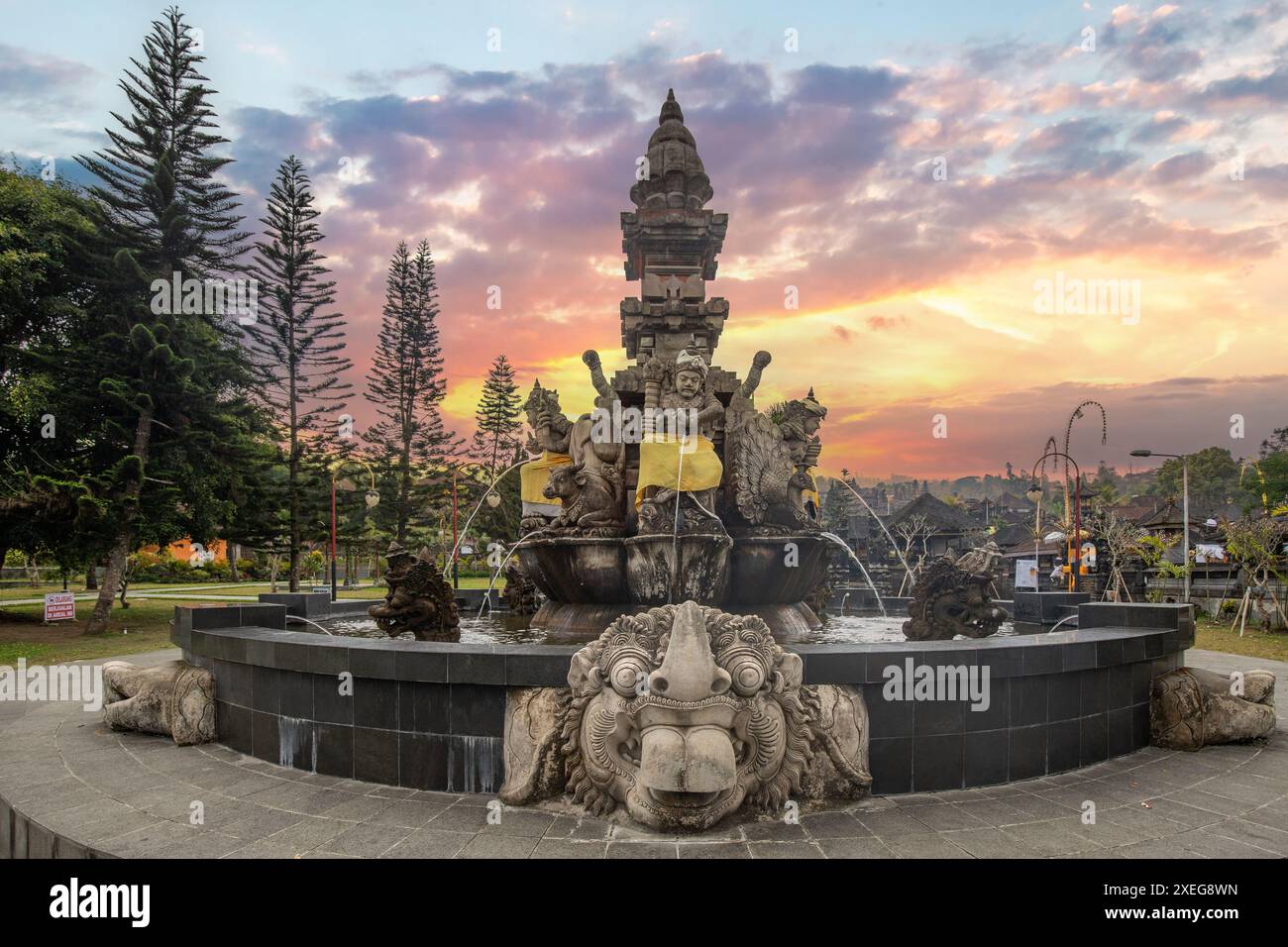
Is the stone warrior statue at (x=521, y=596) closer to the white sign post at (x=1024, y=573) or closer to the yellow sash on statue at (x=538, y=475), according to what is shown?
the yellow sash on statue at (x=538, y=475)

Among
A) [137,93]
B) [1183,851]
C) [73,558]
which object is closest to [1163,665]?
[1183,851]

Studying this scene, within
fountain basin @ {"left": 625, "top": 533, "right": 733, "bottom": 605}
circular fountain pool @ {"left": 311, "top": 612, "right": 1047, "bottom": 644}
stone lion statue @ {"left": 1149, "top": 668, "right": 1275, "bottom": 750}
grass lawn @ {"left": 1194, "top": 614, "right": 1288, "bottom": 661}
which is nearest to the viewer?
stone lion statue @ {"left": 1149, "top": 668, "right": 1275, "bottom": 750}

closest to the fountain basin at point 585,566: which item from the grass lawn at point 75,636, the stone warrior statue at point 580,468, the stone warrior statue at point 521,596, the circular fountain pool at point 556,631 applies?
the stone warrior statue at point 580,468

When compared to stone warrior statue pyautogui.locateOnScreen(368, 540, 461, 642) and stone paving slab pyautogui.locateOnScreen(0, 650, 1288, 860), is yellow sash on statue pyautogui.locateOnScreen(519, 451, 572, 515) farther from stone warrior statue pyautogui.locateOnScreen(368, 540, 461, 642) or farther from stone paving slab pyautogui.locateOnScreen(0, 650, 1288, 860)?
stone paving slab pyautogui.locateOnScreen(0, 650, 1288, 860)

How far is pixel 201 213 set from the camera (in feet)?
76.9

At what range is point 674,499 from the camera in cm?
775

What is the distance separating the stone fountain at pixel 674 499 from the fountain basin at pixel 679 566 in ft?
0.04

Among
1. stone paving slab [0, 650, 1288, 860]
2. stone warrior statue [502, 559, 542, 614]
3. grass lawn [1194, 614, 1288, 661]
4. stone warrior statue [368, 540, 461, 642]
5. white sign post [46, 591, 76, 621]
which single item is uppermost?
stone warrior statue [368, 540, 461, 642]

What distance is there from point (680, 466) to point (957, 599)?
3.48 metres

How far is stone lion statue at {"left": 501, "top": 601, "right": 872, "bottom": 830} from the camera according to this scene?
4199 millimetres

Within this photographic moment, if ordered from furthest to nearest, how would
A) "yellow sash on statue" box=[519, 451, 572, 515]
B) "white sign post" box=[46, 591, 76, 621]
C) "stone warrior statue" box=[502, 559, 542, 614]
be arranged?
"white sign post" box=[46, 591, 76, 621], "stone warrior statue" box=[502, 559, 542, 614], "yellow sash on statue" box=[519, 451, 572, 515]

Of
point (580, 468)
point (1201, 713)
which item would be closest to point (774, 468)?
point (580, 468)

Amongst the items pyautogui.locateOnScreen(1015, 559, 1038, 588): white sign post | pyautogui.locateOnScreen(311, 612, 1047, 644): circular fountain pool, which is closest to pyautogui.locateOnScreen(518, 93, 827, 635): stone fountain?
pyautogui.locateOnScreen(311, 612, 1047, 644): circular fountain pool

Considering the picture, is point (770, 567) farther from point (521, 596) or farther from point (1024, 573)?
point (1024, 573)
